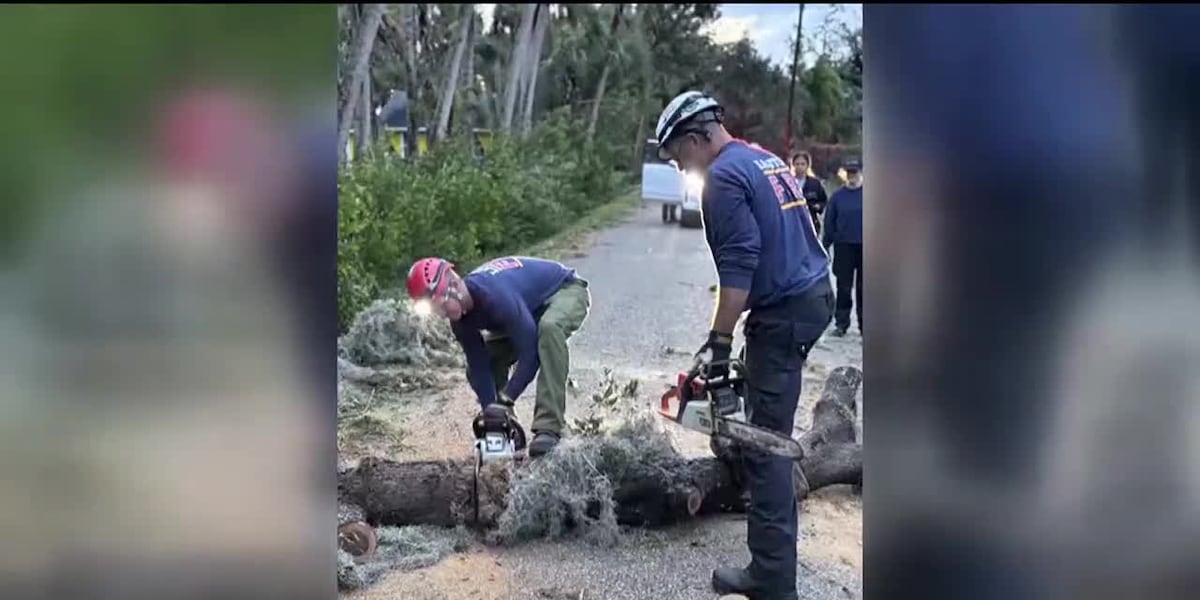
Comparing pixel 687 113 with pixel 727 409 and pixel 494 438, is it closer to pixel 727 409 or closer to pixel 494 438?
pixel 727 409

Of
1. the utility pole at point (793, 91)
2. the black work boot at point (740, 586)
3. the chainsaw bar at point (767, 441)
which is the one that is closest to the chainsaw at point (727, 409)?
the chainsaw bar at point (767, 441)

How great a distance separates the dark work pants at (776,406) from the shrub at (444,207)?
5.10 ft

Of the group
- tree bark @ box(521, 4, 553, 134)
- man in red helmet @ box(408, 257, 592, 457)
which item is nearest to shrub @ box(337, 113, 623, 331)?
man in red helmet @ box(408, 257, 592, 457)

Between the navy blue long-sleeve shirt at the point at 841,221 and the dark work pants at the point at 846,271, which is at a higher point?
the navy blue long-sleeve shirt at the point at 841,221

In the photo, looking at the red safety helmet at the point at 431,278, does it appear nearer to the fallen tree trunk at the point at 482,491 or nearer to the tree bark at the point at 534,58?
the fallen tree trunk at the point at 482,491

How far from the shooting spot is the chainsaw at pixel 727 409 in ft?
11.6

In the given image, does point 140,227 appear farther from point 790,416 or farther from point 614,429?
point 614,429

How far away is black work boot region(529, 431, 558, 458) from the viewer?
4379 mm

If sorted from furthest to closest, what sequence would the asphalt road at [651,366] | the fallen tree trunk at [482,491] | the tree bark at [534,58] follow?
the tree bark at [534,58]
the fallen tree trunk at [482,491]
the asphalt road at [651,366]

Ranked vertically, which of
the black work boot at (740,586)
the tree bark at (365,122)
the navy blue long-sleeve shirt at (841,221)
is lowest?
the black work boot at (740,586)

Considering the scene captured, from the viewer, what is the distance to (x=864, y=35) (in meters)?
2.16

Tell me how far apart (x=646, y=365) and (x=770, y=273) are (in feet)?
10.9

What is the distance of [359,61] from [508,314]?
138 inches

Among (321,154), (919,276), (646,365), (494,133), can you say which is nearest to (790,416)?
Result: (919,276)
